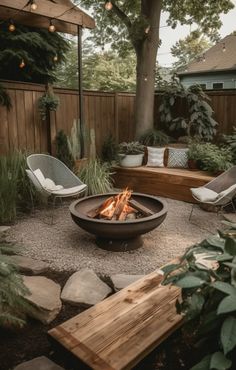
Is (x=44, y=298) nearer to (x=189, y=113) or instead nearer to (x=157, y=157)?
(x=157, y=157)

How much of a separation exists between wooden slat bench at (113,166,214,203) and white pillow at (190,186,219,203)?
68 centimetres

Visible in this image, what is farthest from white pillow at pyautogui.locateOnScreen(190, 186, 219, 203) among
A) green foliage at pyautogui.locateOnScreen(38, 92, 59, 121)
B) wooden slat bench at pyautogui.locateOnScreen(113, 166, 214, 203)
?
green foliage at pyautogui.locateOnScreen(38, 92, 59, 121)

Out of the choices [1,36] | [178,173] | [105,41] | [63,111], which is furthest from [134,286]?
[105,41]

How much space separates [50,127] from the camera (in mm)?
5559

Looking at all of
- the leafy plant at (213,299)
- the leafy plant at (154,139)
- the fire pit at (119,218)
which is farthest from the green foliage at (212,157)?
the leafy plant at (213,299)

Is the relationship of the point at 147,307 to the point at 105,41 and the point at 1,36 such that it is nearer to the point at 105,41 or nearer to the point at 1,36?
the point at 1,36

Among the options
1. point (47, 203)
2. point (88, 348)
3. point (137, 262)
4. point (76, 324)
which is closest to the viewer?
point (88, 348)

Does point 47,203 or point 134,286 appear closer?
point 134,286

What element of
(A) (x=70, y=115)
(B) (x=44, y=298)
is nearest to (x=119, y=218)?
(B) (x=44, y=298)

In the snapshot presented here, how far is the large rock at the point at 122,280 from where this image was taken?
2457 millimetres

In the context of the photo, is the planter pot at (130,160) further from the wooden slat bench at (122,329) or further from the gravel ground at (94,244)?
the wooden slat bench at (122,329)

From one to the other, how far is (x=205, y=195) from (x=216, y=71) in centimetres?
1205

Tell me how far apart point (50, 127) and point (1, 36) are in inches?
88.4

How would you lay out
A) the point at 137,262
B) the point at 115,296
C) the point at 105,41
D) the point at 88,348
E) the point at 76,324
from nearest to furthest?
the point at 88,348 < the point at 76,324 < the point at 115,296 < the point at 137,262 < the point at 105,41
